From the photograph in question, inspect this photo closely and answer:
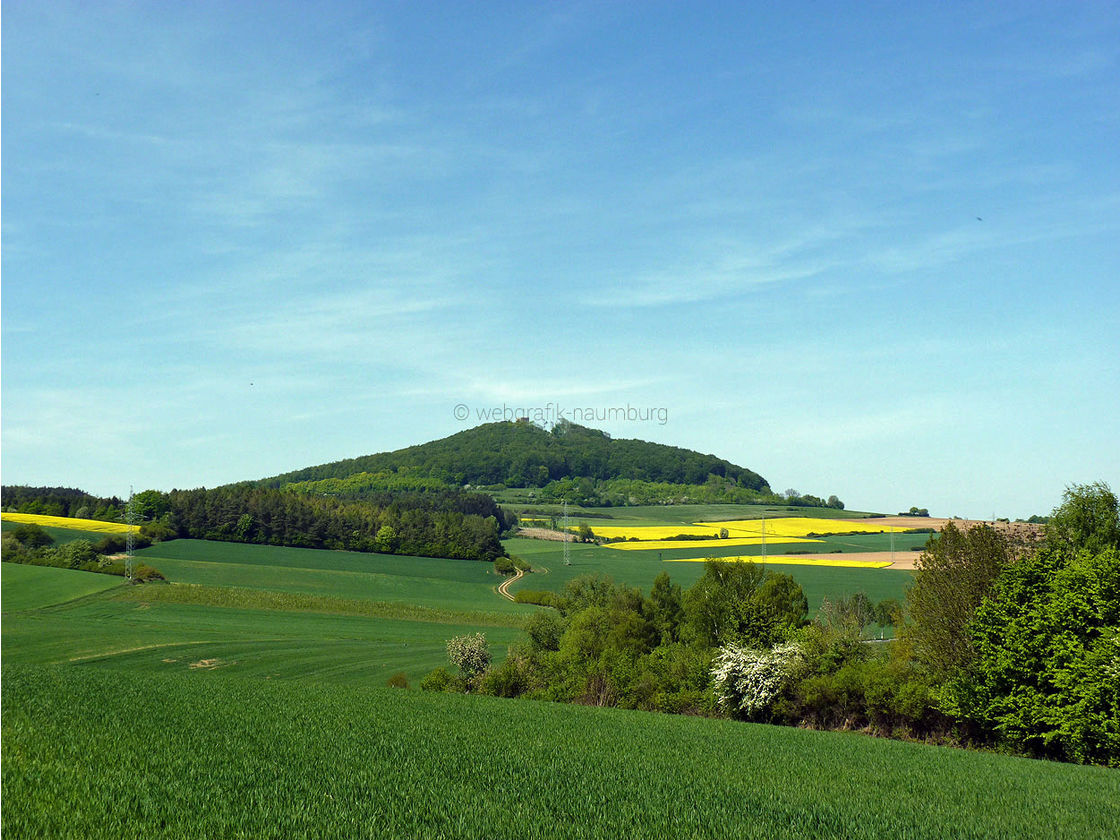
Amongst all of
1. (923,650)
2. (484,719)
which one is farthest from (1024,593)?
(484,719)

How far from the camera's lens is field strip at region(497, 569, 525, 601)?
348 feet

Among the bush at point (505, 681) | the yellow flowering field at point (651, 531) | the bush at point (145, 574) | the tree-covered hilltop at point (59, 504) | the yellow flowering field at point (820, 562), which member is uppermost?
the tree-covered hilltop at point (59, 504)

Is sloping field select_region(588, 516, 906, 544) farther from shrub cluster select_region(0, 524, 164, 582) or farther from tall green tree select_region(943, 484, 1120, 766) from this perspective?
tall green tree select_region(943, 484, 1120, 766)

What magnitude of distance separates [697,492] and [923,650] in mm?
134390

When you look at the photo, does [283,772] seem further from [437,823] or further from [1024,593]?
[1024,593]

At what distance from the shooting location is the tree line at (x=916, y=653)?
39594 mm

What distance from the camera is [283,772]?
17266 mm

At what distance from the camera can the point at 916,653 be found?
49.9m

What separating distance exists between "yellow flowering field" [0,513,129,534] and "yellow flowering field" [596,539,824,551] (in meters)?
72.3

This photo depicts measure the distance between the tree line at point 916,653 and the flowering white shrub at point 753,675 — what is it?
9 centimetres

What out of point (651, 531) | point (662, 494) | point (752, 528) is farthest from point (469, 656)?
Result: point (662, 494)

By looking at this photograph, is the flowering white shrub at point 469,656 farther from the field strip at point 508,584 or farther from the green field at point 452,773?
the field strip at point 508,584

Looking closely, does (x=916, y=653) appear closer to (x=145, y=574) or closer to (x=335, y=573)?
(x=335, y=573)

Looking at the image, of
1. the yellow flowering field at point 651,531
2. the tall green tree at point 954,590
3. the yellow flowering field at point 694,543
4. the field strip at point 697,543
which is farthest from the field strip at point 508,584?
the tall green tree at point 954,590
